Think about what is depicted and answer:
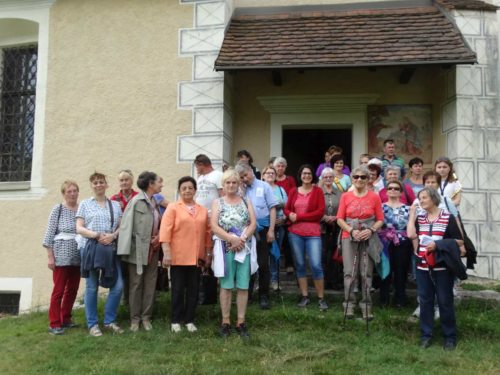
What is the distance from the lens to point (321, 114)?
8.92 meters

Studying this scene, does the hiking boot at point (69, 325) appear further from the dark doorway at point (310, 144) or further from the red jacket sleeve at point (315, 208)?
the dark doorway at point (310, 144)

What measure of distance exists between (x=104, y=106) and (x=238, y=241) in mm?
4669

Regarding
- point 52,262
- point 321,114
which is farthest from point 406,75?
point 52,262

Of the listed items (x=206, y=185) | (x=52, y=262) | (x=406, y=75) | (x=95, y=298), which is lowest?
(x=95, y=298)

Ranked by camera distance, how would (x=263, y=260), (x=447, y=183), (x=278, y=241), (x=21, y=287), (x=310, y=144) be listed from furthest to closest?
(x=310, y=144)
(x=21, y=287)
(x=278, y=241)
(x=447, y=183)
(x=263, y=260)

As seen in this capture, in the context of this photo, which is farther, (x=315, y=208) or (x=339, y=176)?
(x=339, y=176)

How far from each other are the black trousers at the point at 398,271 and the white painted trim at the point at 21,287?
590 cm

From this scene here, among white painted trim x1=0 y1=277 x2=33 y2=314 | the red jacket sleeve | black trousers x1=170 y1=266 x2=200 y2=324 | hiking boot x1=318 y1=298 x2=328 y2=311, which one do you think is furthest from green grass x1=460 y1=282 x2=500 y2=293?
white painted trim x1=0 y1=277 x2=33 y2=314

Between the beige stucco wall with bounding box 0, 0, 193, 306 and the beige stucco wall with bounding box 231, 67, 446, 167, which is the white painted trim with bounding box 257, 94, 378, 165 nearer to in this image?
the beige stucco wall with bounding box 231, 67, 446, 167

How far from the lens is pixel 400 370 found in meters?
4.36

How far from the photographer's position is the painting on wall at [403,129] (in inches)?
337

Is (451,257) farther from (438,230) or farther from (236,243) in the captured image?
(236,243)

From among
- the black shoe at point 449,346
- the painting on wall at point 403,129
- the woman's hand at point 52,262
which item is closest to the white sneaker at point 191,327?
the woman's hand at point 52,262

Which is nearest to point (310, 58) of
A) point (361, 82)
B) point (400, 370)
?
point (361, 82)
